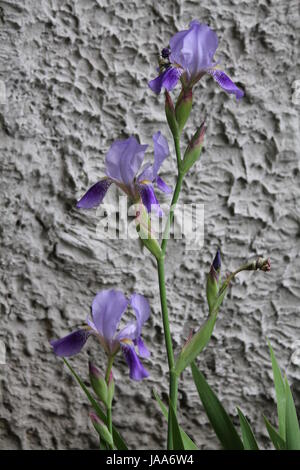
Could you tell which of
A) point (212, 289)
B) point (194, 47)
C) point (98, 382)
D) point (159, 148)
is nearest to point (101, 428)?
point (98, 382)

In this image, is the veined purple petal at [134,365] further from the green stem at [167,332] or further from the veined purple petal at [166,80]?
the veined purple petal at [166,80]

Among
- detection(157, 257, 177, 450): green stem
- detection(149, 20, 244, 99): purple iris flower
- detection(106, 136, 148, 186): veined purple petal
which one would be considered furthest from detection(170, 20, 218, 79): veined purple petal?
detection(157, 257, 177, 450): green stem

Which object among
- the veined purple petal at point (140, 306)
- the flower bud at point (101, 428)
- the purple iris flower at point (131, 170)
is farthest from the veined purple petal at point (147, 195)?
the flower bud at point (101, 428)

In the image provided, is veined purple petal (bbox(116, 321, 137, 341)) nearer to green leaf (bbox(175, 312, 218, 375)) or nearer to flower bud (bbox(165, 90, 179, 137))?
green leaf (bbox(175, 312, 218, 375))

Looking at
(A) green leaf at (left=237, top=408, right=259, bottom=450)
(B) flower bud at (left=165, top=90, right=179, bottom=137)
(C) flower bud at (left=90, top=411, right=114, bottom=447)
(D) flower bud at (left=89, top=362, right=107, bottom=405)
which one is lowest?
(A) green leaf at (left=237, top=408, right=259, bottom=450)

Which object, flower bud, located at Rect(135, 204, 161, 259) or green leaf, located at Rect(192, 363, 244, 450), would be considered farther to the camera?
green leaf, located at Rect(192, 363, 244, 450)
